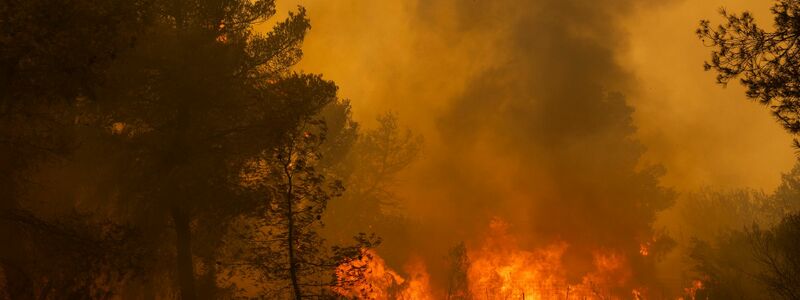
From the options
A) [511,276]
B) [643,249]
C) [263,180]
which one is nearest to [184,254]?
[263,180]

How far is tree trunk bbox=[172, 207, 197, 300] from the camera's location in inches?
463

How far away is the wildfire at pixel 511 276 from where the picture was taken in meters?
28.0

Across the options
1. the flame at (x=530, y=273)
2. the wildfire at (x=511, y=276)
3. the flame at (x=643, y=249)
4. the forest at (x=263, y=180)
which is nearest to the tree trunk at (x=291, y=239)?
the forest at (x=263, y=180)

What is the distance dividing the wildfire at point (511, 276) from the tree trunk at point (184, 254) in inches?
624

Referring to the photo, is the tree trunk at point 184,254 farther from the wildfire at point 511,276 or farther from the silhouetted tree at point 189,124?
the wildfire at point 511,276

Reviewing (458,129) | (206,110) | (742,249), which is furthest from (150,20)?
(458,129)

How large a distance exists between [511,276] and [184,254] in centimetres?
2041

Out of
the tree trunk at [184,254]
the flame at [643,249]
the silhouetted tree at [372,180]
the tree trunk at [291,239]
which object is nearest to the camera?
the tree trunk at [291,239]

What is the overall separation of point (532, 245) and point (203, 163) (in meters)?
22.8

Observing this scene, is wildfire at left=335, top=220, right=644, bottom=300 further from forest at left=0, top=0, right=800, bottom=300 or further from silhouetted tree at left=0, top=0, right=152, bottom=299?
silhouetted tree at left=0, top=0, right=152, bottom=299

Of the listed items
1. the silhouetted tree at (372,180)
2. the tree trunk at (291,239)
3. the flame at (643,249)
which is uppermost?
the silhouetted tree at (372,180)

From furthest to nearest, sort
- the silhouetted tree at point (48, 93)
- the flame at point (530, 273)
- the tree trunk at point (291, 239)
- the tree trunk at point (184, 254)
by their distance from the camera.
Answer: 1. the flame at point (530, 273)
2. the tree trunk at point (184, 254)
3. the tree trunk at point (291, 239)
4. the silhouetted tree at point (48, 93)

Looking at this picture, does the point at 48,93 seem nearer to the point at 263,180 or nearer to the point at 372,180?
the point at 263,180

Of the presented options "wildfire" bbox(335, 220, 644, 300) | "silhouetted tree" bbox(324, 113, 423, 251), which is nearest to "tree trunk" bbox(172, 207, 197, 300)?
"wildfire" bbox(335, 220, 644, 300)
